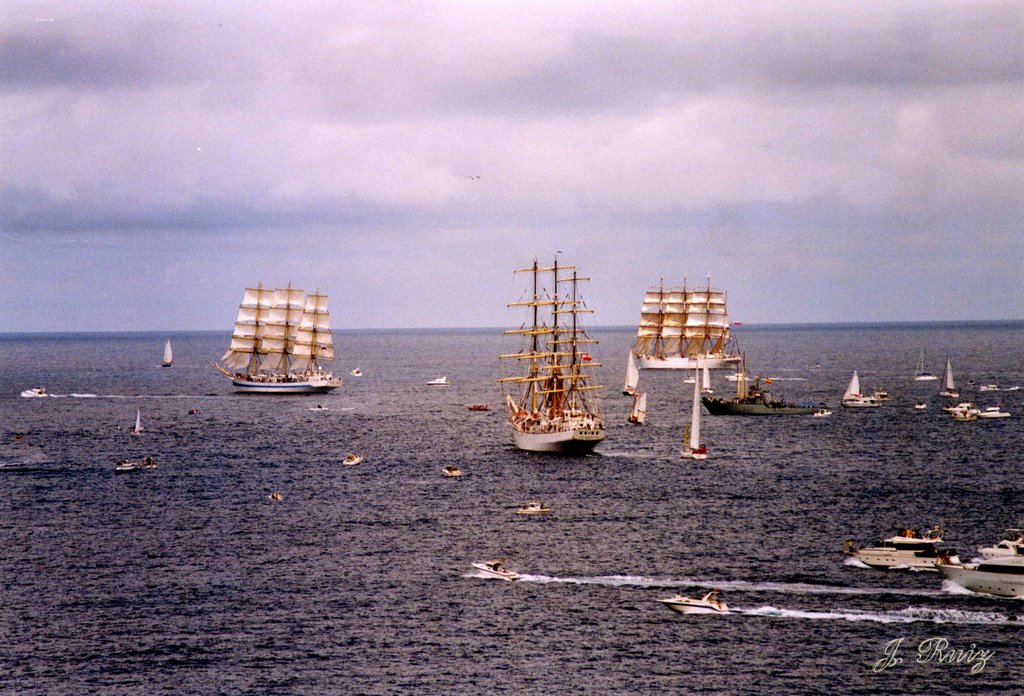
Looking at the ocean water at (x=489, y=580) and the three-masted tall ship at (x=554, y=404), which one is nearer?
the ocean water at (x=489, y=580)

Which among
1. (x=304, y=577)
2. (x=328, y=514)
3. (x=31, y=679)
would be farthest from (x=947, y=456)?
(x=31, y=679)

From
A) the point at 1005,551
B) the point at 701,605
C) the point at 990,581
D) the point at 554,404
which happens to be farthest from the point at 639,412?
the point at 701,605

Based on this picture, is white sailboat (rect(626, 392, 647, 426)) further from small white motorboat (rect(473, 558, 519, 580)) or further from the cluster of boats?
small white motorboat (rect(473, 558, 519, 580))

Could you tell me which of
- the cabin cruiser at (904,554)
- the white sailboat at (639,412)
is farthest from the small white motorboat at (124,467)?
the cabin cruiser at (904,554)

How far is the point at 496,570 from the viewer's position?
297ft

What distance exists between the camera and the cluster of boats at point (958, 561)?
8288 centimetres

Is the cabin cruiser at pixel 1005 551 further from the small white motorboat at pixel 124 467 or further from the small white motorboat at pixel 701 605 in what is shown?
the small white motorboat at pixel 124 467

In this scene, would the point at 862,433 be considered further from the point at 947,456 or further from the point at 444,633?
the point at 444,633

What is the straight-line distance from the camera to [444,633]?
3054 inches

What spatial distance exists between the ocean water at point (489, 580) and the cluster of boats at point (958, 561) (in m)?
1.25

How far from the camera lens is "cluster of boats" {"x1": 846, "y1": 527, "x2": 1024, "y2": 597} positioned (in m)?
82.9

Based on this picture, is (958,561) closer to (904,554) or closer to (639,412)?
(904,554)

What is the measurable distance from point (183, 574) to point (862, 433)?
387 ft

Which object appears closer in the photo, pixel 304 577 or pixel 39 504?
pixel 304 577
